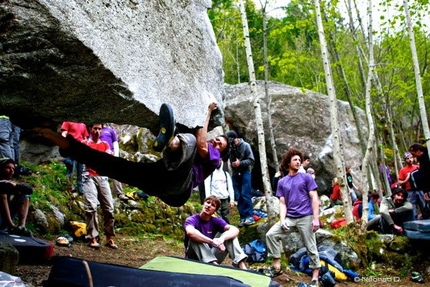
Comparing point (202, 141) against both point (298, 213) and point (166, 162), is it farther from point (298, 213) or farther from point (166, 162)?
point (298, 213)

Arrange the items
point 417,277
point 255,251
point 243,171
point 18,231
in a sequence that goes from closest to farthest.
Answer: point 18,231
point 417,277
point 255,251
point 243,171

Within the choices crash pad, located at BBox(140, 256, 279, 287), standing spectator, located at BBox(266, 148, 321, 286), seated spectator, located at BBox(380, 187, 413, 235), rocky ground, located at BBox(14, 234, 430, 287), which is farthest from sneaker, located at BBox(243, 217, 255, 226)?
crash pad, located at BBox(140, 256, 279, 287)

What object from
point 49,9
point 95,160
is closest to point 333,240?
point 95,160

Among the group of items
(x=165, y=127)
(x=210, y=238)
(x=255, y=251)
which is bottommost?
(x=255, y=251)

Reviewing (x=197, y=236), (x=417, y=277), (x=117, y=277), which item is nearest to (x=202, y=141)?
(x=197, y=236)

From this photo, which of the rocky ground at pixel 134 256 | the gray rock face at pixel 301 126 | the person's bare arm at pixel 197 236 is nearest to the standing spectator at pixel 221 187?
the rocky ground at pixel 134 256

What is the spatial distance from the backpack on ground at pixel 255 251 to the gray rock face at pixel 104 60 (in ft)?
12.4

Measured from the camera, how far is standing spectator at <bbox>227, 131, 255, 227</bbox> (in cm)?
943

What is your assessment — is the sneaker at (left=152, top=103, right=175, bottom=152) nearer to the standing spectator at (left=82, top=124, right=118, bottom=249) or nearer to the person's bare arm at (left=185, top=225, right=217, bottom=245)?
the person's bare arm at (left=185, top=225, right=217, bottom=245)

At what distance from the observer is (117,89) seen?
4238mm

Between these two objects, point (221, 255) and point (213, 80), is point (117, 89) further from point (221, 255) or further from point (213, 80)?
point (221, 255)

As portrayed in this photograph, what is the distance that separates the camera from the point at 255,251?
27.2 ft

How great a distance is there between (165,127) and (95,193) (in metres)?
3.27

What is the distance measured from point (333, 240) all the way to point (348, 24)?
899cm
